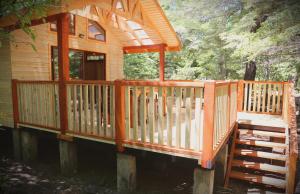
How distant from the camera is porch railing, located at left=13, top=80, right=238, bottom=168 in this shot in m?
3.79

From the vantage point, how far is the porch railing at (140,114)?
3789 millimetres

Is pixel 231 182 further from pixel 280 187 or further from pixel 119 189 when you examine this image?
pixel 119 189

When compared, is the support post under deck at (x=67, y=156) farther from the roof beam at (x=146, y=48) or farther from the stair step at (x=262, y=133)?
the roof beam at (x=146, y=48)

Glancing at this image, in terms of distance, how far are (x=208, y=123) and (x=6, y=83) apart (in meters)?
6.30

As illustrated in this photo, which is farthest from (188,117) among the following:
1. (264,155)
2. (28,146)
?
(28,146)

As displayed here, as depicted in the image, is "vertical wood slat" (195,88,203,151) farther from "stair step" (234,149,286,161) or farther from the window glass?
the window glass

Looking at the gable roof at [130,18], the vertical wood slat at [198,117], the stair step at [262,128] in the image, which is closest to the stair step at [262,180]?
the stair step at [262,128]

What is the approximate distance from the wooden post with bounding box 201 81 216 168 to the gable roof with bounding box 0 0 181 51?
3.65 m

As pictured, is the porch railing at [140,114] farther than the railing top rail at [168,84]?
Yes

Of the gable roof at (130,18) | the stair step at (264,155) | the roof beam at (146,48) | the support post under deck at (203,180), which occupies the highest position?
the gable roof at (130,18)

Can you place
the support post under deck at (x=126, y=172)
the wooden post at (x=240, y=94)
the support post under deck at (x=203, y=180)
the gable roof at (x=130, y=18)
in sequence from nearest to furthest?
the support post under deck at (x=203, y=180) → the support post under deck at (x=126, y=172) → the gable roof at (x=130, y=18) → the wooden post at (x=240, y=94)

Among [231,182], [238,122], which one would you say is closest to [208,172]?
[231,182]

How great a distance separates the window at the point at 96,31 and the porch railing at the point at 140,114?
12.9 feet

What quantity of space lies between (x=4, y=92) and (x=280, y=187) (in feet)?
26.5
